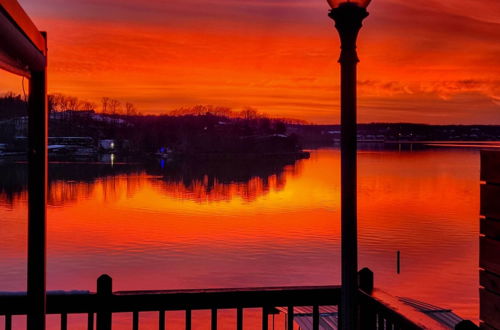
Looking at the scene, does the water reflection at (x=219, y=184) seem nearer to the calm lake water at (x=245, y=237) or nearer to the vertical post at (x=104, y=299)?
the calm lake water at (x=245, y=237)

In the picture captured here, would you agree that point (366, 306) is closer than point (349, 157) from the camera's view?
No

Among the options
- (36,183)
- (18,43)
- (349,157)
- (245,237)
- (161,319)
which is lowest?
(245,237)

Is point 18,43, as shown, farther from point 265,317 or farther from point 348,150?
point 265,317

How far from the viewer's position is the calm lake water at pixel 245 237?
105 feet

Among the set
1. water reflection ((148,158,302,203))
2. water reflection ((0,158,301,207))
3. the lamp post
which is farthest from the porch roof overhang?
water reflection ((148,158,302,203))

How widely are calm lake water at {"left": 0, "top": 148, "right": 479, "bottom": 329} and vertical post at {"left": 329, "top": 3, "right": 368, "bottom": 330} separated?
926 inches

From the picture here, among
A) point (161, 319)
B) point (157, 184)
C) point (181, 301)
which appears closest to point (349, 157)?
point (181, 301)

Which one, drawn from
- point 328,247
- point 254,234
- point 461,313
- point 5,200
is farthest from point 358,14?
point 5,200

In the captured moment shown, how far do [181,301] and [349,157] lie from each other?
4.82ft

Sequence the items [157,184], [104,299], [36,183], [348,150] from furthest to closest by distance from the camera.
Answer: [157,184] < [104,299] < [348,150] < [36,183]

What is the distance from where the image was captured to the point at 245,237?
1849 inches

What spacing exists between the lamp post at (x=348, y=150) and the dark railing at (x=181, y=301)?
1.47ft

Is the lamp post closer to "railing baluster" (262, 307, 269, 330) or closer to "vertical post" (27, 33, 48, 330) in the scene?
"railing baluster" (262, 307, 269, 330)

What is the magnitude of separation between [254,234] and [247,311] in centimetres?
2374
